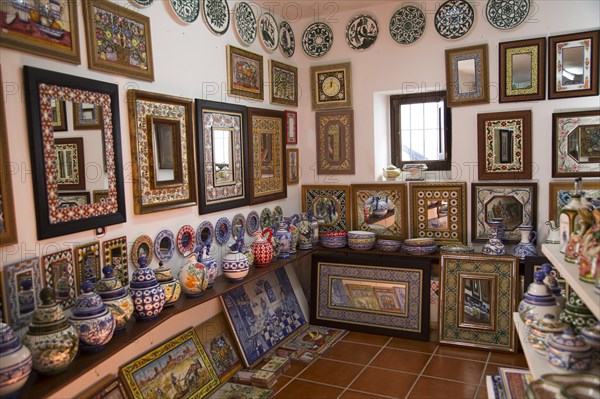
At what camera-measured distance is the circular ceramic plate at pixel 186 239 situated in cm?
307

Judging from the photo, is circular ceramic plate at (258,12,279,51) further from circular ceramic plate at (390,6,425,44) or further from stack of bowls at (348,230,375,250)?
stack of bowls at (348,230,375,250)

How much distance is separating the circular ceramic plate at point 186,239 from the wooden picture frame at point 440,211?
187cm

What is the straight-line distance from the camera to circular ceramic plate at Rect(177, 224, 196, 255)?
10.1 feet

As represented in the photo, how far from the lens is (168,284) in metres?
2.71

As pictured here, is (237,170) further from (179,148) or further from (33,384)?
(33,384)

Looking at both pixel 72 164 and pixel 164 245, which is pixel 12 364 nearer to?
pixel 72 164

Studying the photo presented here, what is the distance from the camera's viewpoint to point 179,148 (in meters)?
3.01

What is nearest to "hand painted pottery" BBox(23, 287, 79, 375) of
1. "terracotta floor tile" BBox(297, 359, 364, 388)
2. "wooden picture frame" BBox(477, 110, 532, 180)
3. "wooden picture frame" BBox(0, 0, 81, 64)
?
"wooden picture frame" BBox(0, 0, 81, 64)

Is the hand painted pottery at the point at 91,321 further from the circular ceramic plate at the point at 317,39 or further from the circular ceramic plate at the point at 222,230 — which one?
the circular ceramic plate at the point at 317,39

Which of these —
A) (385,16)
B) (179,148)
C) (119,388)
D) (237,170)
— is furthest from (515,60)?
(119,388)

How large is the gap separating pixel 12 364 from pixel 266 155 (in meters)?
2.52

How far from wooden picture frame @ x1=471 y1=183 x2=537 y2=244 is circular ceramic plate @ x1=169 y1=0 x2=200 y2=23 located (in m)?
2.38

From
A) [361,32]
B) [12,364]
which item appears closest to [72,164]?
[12,364]

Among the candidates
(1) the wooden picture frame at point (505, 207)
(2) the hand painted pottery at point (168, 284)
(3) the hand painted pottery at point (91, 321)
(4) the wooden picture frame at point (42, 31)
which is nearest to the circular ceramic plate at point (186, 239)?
(2) the hand painted pottery at point (168, 284)
